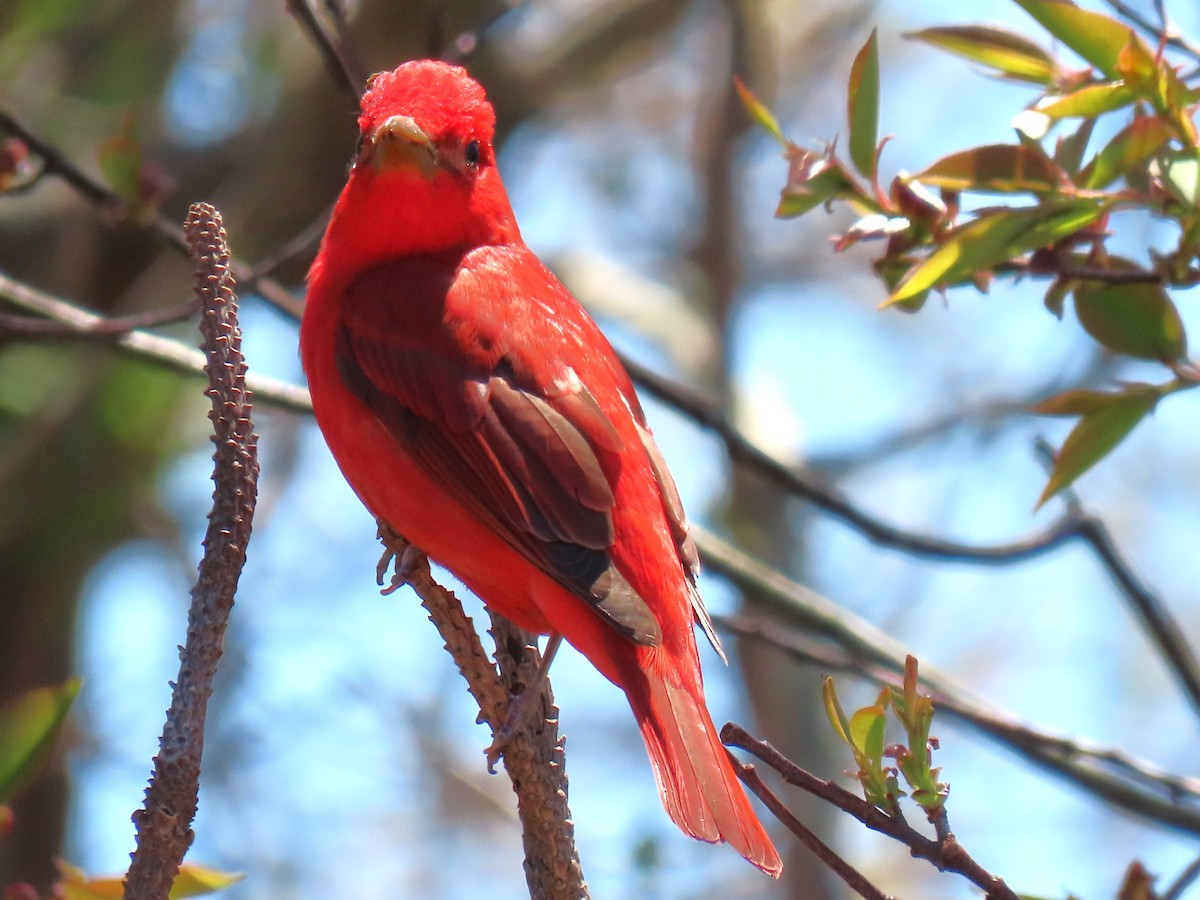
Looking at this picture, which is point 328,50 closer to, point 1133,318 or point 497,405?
point 497,405

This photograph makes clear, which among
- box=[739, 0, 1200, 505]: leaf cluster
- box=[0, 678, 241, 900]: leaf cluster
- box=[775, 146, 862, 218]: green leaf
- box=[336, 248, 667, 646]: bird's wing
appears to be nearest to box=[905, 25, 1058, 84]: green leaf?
box=[739, 0, 1200, 505]: leaf cluster

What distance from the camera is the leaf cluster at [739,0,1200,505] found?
7.81 feet

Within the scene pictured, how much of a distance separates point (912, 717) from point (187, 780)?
95 cm

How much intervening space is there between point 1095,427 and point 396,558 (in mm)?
1359

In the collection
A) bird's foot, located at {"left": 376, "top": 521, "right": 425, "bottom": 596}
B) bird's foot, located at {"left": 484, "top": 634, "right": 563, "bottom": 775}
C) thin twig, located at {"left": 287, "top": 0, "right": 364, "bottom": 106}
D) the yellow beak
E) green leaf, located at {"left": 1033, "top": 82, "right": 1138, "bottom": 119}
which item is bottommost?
Answer: bird's foot, located at {"left": 484, "top": 634, "right": 563, "bottom": 775}

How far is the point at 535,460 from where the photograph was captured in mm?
3055

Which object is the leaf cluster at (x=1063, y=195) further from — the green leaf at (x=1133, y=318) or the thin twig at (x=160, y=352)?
the thin twig at (x=160, y=352)

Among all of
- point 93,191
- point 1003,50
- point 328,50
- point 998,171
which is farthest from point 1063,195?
point 93,191

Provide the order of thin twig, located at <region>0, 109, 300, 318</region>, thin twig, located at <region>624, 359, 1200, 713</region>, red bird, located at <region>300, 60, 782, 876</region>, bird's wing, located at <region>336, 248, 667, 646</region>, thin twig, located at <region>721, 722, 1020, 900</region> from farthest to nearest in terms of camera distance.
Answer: thin twig, located at <region>0, 109, 300, 318</region>, thin twig, located at <region>624, 359, 1200, 713</region>, bird's wing, located at <region>336, 248, 667, 646</region>, red bird, located at <region>300, 60, 782, 876</region>, thin twig, located at <region>721, 722, 1020, 900</region>

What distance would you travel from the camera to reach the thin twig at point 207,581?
1.85 metres

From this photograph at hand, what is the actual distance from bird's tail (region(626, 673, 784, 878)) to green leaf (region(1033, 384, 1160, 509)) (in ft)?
2.39

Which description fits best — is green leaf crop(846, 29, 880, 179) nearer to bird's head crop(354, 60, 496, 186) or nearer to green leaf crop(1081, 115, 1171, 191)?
green leaf crop(1081, 115, 1171, 191)

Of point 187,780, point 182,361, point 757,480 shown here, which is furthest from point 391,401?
point 757,480

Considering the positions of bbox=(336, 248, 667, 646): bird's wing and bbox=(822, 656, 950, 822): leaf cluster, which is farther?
bbox=(336, 248, 667, 646): bird's wing
